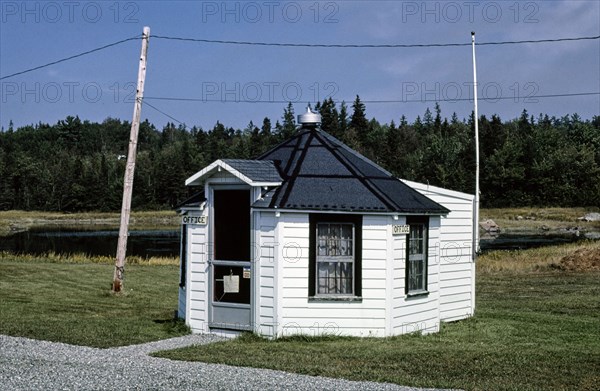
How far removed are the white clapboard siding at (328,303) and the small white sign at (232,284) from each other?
1.00m

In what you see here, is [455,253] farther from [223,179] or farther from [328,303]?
[223,179]

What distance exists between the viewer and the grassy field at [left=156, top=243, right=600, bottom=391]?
432 inches

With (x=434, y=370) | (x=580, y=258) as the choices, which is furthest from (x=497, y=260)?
(x=434, y=370)

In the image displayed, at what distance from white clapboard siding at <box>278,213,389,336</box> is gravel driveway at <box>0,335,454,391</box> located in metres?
2.93

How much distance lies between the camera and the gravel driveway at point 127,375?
32.6ft

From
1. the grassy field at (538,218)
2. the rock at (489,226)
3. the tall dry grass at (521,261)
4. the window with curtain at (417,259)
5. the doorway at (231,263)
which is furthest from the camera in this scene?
the grassy field at (538,218)

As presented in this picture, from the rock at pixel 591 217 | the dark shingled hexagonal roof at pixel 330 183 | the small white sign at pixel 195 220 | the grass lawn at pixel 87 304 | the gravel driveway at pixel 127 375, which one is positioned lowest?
the grass lawn at pixel 87 304

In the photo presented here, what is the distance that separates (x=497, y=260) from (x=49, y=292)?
65.2 ft

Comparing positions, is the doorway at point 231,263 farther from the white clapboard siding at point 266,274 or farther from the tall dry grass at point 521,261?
→ the tall dry grass at point 521,261

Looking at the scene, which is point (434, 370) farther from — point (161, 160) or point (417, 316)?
point (161, 160)

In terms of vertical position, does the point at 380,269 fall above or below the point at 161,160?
below

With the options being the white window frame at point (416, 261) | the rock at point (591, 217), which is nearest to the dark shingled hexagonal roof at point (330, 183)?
the white window frame at point (416, 261)

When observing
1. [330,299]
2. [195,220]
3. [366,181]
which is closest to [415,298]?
[330,299]

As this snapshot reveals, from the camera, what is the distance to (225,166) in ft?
49.3
